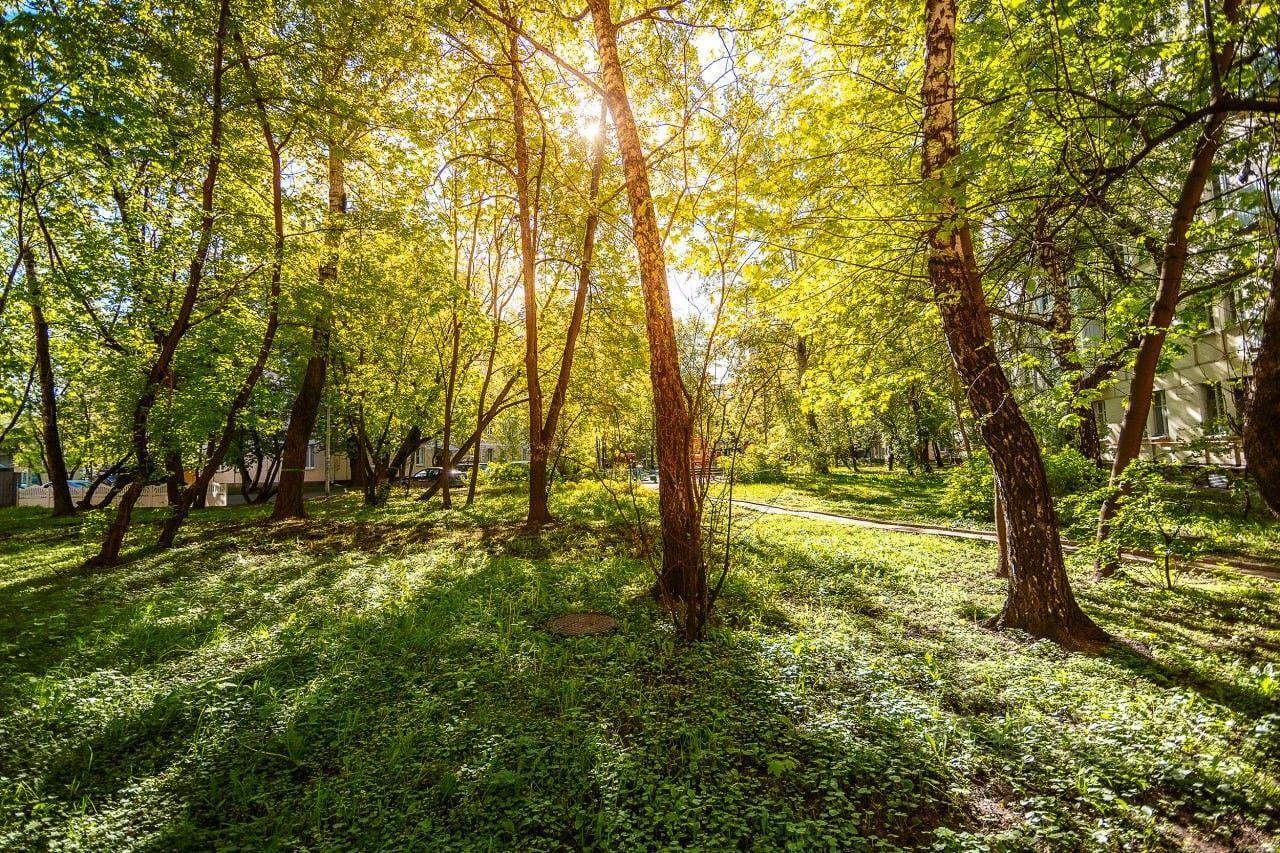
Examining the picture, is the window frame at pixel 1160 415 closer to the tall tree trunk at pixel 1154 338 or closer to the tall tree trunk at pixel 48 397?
the tall tree trunk at pixel 1154 338

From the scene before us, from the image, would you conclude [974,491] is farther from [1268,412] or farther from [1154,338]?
[1268,412]

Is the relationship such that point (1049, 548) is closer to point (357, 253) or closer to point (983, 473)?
point (983, 473)

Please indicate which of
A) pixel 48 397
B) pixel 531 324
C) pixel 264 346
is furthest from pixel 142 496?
pixel 531 324

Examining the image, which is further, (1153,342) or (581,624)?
(1153,342)

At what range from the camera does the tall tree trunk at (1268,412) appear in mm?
2463

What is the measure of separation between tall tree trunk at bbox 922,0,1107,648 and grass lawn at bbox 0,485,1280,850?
0.46 metres

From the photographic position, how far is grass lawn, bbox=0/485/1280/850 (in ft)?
8.50

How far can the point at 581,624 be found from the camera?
18.0 ft

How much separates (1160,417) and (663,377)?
78.2ft

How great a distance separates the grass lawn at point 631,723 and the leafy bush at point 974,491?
4245 mm

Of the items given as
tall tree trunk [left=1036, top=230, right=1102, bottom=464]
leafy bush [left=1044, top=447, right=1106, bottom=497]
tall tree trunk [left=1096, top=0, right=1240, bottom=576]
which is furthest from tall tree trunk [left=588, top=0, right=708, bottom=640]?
leafy bush [left=1044, top=447, right=1106, bottom=497]

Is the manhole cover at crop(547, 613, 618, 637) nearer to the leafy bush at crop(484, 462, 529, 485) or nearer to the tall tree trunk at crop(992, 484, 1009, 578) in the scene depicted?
the tall tree trunk at crop(992, 484, 1009, 578)

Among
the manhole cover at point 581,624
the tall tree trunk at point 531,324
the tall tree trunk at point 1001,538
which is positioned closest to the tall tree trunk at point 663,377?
the manhole cover at point 581,624

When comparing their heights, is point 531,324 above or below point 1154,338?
above
